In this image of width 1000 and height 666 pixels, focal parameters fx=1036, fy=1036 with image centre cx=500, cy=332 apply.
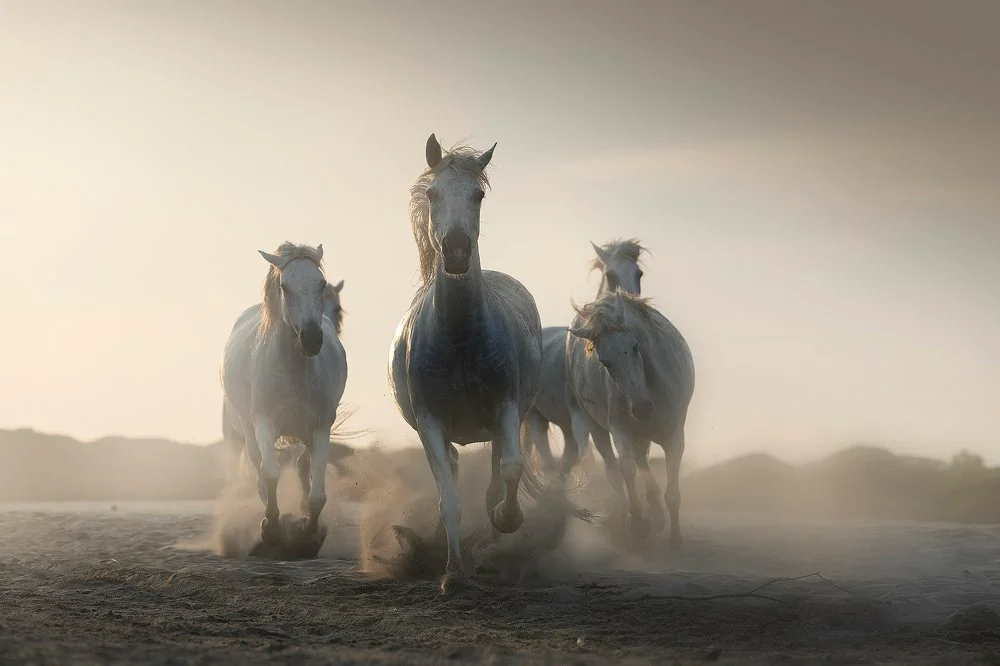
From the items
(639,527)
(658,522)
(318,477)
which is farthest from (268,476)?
(658,522)

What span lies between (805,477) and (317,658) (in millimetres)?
16999

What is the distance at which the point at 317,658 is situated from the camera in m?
5.24

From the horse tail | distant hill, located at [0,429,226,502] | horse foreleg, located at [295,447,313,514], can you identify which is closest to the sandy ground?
the horse tail

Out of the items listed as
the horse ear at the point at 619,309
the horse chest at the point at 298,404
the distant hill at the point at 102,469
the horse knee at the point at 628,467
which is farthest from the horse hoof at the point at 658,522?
the distant hill at the point at 102,469

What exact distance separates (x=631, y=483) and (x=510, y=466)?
3.70 metres

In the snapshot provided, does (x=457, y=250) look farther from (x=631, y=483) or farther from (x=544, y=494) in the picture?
(x=631, y=483)

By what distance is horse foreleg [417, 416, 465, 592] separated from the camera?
25.8 feet

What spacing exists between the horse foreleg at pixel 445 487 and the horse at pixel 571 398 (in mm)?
3475

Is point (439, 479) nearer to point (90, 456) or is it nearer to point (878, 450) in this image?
point (878, 450)

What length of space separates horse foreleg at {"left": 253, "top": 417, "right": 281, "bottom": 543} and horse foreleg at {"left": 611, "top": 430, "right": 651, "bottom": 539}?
3.70 meters

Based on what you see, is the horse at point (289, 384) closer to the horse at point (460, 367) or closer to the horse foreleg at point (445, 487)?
the horse at point (460, 367)

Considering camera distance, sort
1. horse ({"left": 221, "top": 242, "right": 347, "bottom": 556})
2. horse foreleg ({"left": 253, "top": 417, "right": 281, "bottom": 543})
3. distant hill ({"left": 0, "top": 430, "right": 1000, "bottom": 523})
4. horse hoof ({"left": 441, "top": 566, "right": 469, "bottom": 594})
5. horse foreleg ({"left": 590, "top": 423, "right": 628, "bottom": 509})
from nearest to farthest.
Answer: horse hoof ({"left": 441, "top": 566, "right": 469, "bottom": 594})
horse ({"left": 221, "top": 242, "right": 347, "bottom": 556})
horse foreleg ({"left": 253, "top": 417, "right": 281, "bottom": 543})
horse foreleg ({"left": 590, "top": 423, "right": 628, "bottom": 509})
distant hill ({"left": 0, "top": 430, "right": 1000, "bottom": 523})

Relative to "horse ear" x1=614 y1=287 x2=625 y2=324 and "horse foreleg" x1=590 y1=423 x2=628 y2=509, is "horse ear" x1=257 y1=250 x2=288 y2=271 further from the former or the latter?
"horse foreleg" x1=590 y1=423 x2=628 y2=509

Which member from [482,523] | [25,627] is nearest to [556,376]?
[482,523]
